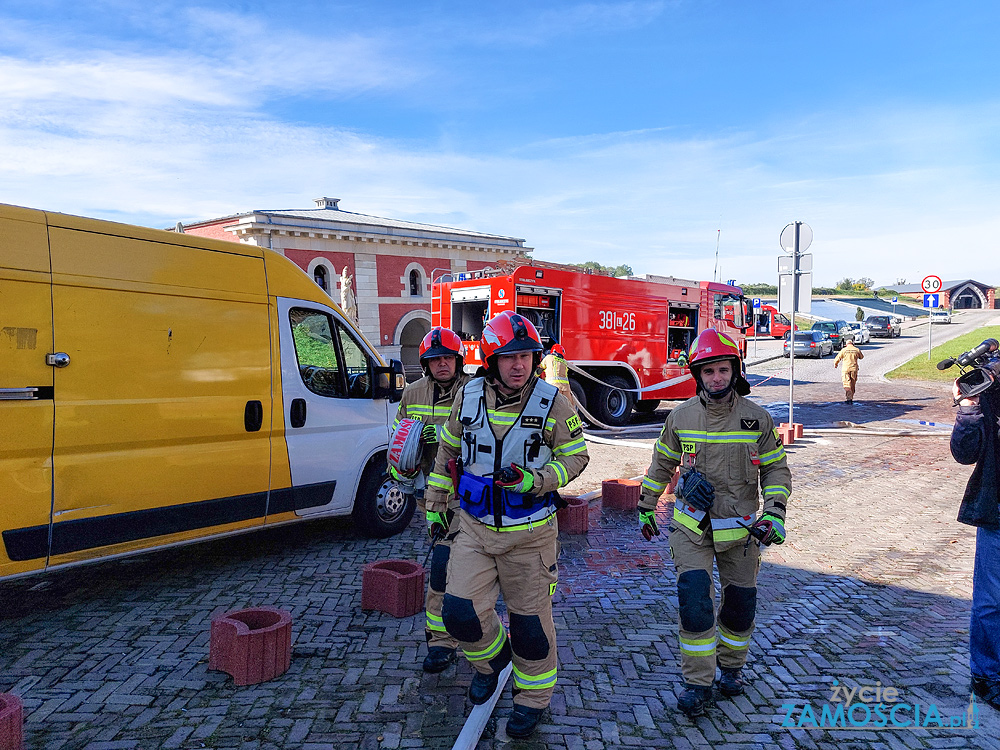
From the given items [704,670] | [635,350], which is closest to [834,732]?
[704,670]

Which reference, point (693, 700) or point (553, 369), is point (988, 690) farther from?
point (553, 369)

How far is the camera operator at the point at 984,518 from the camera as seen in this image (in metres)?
3.44

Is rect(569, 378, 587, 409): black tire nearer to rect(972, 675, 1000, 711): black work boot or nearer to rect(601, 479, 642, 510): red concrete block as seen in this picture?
rect(601, 479, 642, 510): red concrete block

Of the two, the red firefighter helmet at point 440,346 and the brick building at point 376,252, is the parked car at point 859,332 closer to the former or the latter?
the brick building at point 376,252

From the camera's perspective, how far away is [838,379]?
2333 centimetres

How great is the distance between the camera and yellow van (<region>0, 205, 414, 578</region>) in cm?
409

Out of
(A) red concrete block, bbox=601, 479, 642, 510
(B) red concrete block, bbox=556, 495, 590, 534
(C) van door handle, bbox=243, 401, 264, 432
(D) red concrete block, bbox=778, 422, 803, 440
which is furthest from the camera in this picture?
(D) red concrete block, bbox=778, 422, 803, 440

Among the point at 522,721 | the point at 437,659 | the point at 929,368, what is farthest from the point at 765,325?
the point at 522,721

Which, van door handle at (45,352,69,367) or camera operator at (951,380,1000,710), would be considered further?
van door handle at (45,352,69,367)

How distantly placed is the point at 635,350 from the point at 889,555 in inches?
326

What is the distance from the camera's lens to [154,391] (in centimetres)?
462

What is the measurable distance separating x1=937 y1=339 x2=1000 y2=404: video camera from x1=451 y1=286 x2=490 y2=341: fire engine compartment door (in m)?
9.67

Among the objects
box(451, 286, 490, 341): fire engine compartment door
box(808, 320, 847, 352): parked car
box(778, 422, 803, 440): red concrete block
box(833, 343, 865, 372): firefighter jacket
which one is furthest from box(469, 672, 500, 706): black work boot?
box(808, 320, 847, 352): parked car

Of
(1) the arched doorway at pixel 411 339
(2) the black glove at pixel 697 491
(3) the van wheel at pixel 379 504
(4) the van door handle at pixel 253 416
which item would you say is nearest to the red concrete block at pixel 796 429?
(3) the van wheel at pixel 379 504
